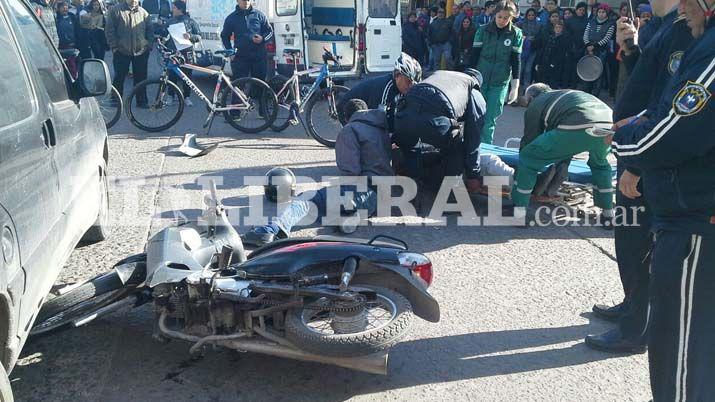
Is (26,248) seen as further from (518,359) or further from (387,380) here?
(518,359)

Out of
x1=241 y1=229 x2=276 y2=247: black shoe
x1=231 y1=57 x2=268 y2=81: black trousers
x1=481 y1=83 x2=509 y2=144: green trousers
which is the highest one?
x1=231 y1=57 x2=268 y2=81: black trousers

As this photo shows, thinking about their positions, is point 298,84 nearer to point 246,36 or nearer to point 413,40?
point 246,36

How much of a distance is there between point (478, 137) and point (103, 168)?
Answer: 3258 mm

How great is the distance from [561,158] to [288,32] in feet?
23.5

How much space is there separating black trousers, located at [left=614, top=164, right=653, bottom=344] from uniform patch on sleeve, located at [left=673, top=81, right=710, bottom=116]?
1171 millimetres

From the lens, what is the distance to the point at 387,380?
325cm

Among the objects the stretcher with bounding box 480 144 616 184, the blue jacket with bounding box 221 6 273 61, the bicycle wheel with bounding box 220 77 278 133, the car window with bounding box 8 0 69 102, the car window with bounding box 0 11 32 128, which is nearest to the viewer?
the car window with bounding box 0 11 32 128

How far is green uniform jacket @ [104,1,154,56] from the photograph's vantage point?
998cm

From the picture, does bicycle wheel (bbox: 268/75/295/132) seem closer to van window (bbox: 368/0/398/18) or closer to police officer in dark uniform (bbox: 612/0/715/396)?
van window (bbox: 368/0/398/18)

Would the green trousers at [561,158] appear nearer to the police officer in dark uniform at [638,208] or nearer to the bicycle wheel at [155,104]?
the police officer in dark uniform at [638,208]

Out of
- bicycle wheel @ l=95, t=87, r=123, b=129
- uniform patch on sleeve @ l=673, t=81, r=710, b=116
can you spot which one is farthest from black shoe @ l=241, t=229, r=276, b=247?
bicycle wheel @ l=95, t=87, r=123, b=129

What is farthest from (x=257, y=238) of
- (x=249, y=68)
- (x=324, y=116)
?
(x=249, y=68)

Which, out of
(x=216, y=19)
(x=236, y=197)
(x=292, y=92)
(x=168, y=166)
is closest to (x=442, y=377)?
(x=236, y=197)

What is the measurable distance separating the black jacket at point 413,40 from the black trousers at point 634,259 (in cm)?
1232
